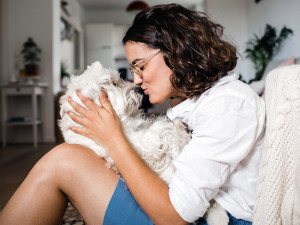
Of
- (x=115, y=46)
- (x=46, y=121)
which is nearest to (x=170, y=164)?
(x=46, y=121)

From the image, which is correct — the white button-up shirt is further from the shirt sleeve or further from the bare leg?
the bare leg

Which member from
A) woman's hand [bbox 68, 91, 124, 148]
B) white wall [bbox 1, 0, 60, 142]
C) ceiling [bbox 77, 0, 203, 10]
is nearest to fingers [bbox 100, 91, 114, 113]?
woman's hand [bbox 68, 91, 124, 148]

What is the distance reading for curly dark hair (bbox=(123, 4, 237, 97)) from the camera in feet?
3.01

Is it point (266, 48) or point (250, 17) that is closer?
point (266, 48)

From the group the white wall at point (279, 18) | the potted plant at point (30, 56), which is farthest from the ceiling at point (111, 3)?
the potted plant at point (30, 56)

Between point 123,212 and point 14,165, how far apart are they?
251 cm

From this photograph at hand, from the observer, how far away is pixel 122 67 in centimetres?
902

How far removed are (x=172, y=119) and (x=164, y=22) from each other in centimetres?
37

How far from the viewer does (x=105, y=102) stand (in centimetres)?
102

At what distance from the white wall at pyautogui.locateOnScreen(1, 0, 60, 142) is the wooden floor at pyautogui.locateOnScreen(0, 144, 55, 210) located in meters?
0.91

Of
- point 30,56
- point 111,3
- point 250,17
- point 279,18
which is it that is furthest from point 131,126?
point 111,3

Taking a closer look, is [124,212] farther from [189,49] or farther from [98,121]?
[189,49]

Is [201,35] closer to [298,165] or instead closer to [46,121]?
[298,165]

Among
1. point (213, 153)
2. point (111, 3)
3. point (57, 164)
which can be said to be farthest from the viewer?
point (111, 3)
